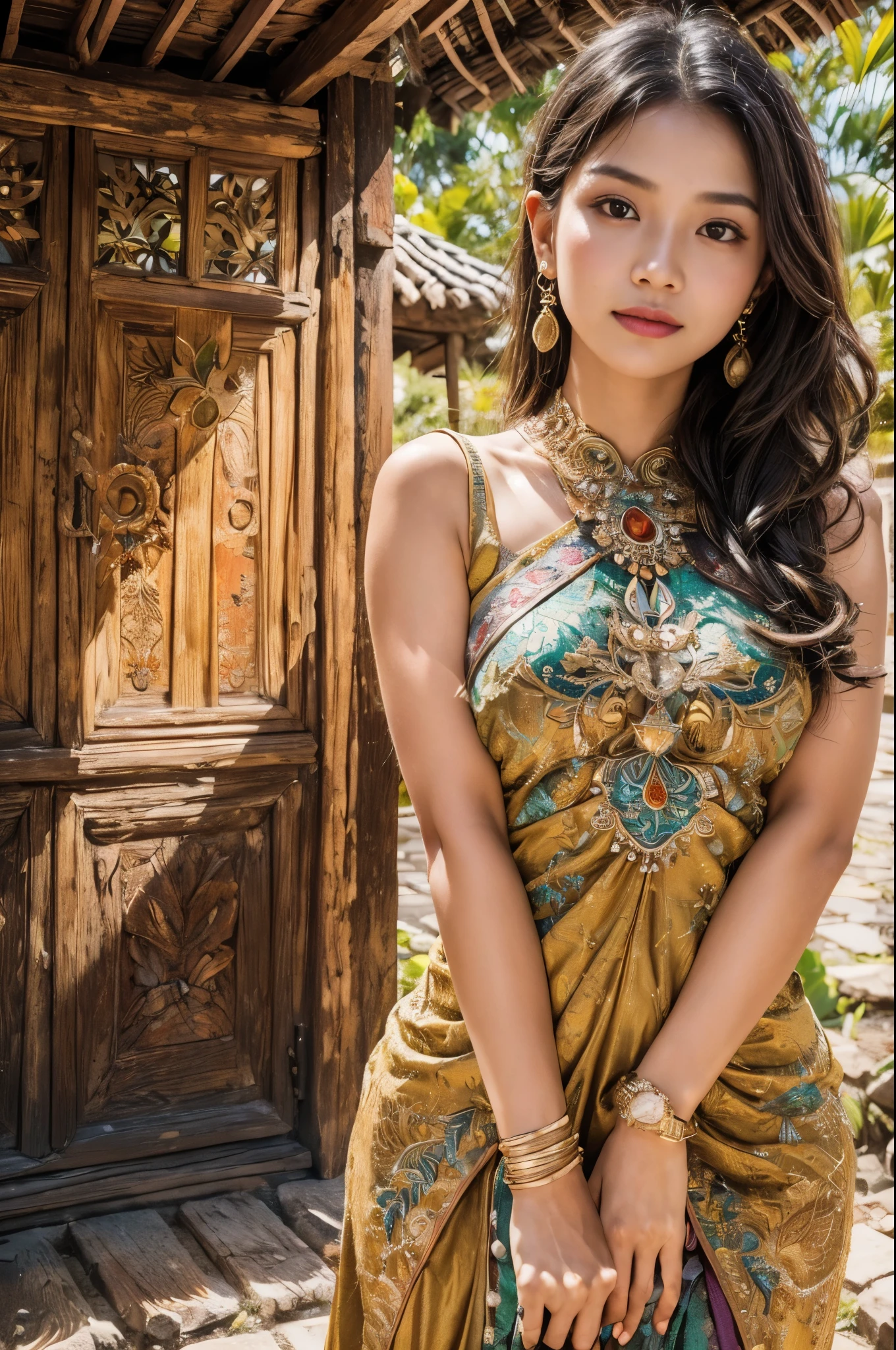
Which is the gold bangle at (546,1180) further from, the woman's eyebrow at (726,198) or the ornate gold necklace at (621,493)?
the woman's eyebrow at (726,198)

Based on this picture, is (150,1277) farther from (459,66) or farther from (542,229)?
(459,66)

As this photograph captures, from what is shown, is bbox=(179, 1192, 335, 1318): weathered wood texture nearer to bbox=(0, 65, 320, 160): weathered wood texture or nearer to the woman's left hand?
the woman's left hand

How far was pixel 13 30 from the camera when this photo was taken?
2.40 metres

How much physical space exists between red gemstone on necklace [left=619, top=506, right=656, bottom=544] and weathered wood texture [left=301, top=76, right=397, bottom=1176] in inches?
61.3

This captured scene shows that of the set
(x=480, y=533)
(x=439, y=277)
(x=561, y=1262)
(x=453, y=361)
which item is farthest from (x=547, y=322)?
(x=453, y=361)

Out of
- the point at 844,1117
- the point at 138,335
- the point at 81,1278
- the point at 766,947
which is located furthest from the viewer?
the point at 138,335

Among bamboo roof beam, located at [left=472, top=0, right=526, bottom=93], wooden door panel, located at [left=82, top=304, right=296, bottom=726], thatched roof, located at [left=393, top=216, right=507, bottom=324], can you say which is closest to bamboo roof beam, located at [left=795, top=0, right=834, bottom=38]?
bamboo roof beam, located at [left=472, top=0, right=526, bottom=93]

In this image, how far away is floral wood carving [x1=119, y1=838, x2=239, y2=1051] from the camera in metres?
2.83

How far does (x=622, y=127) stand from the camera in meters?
1.34

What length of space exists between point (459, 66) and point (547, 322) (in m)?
1.68

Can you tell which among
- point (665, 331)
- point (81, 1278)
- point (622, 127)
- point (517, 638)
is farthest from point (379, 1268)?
point (81, 1278)

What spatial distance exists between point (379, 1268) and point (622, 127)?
128 centimetres

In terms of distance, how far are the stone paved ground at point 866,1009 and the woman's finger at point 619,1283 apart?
4.53 ft

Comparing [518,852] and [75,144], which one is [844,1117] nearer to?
[518,852]
